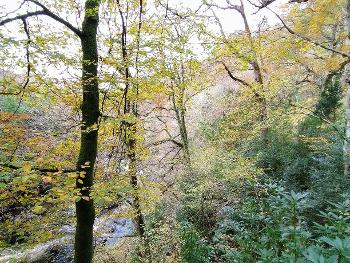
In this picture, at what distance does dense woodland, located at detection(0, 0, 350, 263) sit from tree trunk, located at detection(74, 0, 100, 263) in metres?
0.02

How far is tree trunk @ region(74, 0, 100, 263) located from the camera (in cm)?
468

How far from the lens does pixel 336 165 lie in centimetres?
733

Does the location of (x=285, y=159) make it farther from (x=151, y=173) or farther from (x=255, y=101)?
(x=151, y=173)

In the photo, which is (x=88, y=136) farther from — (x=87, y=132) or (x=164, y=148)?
(x=164, y=148)

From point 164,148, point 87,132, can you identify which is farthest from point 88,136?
point 164,148

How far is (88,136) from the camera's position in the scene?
480 centimetres

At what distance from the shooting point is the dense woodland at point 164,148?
160 inches

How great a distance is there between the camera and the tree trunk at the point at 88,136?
184 inches

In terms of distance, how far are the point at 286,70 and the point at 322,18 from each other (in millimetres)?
3518

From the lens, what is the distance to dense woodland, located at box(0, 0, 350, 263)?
13.3 ft

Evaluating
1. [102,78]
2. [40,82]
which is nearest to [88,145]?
[102,78]

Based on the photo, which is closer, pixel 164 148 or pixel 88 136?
pixel 88 136

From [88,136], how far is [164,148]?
35.6ft

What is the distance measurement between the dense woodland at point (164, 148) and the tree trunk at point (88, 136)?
0.02 meters
